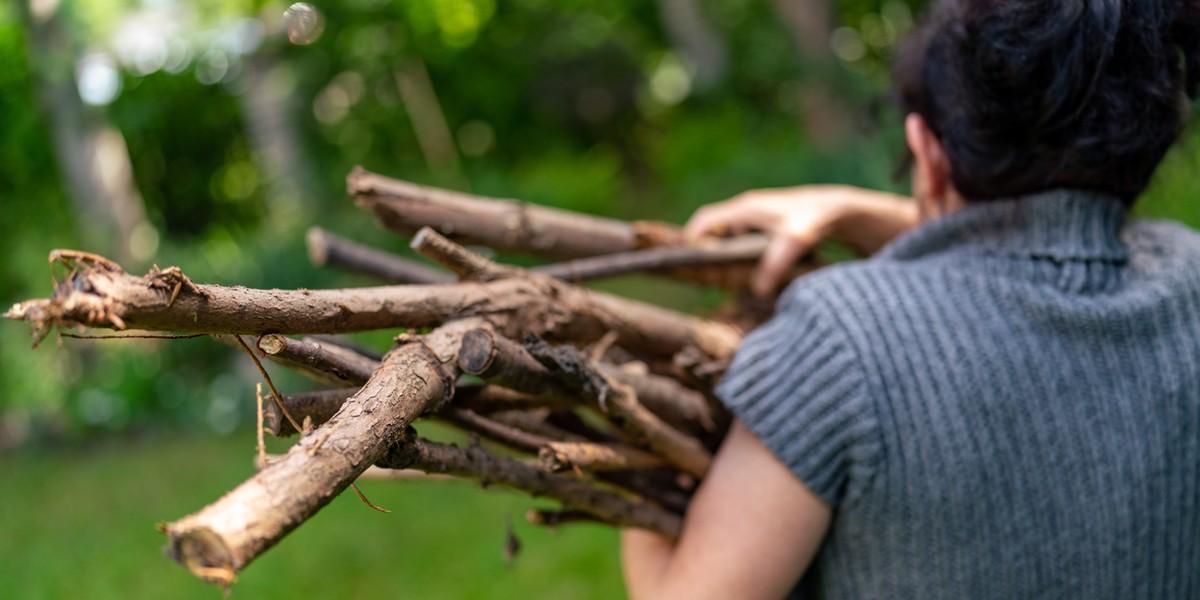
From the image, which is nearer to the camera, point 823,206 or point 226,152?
point 823,206

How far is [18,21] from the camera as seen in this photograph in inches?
251

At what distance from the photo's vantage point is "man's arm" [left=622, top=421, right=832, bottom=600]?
1.36 meters

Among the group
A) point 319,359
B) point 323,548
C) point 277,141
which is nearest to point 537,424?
point 319,359

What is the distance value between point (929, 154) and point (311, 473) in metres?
1.17

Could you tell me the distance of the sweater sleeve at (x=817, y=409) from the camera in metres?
1.32

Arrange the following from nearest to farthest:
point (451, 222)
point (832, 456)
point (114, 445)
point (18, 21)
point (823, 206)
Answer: point (832, 456), point (451, 222), point (823, 206), point (18, 21), point (114, 445)

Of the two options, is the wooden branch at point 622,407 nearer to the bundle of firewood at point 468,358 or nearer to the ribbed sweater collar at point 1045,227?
the bundle of firewood at point 468,358

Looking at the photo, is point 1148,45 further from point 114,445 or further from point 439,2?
point 439,2

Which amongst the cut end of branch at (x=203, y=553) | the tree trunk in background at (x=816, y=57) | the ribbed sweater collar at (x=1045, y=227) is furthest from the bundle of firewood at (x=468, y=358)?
the tree trunk in background at (x=816, y=57)

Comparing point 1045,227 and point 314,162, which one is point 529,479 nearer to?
point 1045,227

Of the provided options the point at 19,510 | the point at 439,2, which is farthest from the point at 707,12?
the point at 19,510

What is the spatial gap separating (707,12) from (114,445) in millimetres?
9549

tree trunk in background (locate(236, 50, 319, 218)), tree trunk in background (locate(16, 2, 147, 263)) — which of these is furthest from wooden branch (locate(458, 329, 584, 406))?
tree trunk in background (locate(236, 50, 319, 218))

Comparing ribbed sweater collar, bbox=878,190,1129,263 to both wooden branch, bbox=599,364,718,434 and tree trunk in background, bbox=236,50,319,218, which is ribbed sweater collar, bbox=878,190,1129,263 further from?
tree trunk in background, bbox=236,50,319,218
